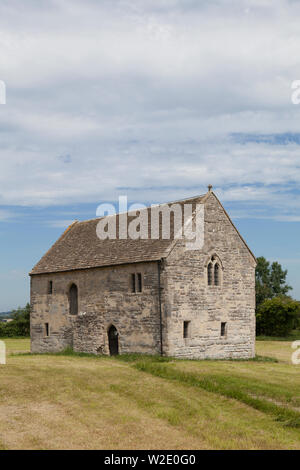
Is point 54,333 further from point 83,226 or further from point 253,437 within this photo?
point 253,437

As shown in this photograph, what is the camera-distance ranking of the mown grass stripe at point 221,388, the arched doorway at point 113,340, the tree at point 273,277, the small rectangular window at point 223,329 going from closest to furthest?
the mown grass stripe at point 221,388 → the small rectangular window at point 223,329 → the arched doorway at point 113,340 → the tree at point 273,277

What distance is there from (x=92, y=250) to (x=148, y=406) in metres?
19.2

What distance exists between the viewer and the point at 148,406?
20.4m

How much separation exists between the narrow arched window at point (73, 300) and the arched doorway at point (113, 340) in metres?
4.10

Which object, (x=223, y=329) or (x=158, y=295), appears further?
(x=223, y=329)

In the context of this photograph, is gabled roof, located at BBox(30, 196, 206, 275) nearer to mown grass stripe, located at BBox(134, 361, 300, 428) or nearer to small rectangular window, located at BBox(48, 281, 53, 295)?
small rectangular window, located at BBox(48, 281, 53, 295)

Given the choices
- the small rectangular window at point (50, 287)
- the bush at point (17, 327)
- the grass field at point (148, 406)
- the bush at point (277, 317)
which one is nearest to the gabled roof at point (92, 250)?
the small rectangular window at point (50, 287)

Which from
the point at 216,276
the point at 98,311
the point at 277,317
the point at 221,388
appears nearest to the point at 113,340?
the point at 98,311

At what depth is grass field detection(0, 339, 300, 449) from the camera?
1608 centimetres

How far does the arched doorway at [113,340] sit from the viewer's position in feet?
114

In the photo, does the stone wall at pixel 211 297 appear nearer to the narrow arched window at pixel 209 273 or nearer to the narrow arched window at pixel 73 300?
the narrow arched window at pixel 209 273

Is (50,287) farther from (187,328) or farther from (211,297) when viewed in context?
(211,297)

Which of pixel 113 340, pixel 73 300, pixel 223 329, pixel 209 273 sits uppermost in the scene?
pixel 209 273

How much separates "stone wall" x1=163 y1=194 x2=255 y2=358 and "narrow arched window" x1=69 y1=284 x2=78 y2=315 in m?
9.27
